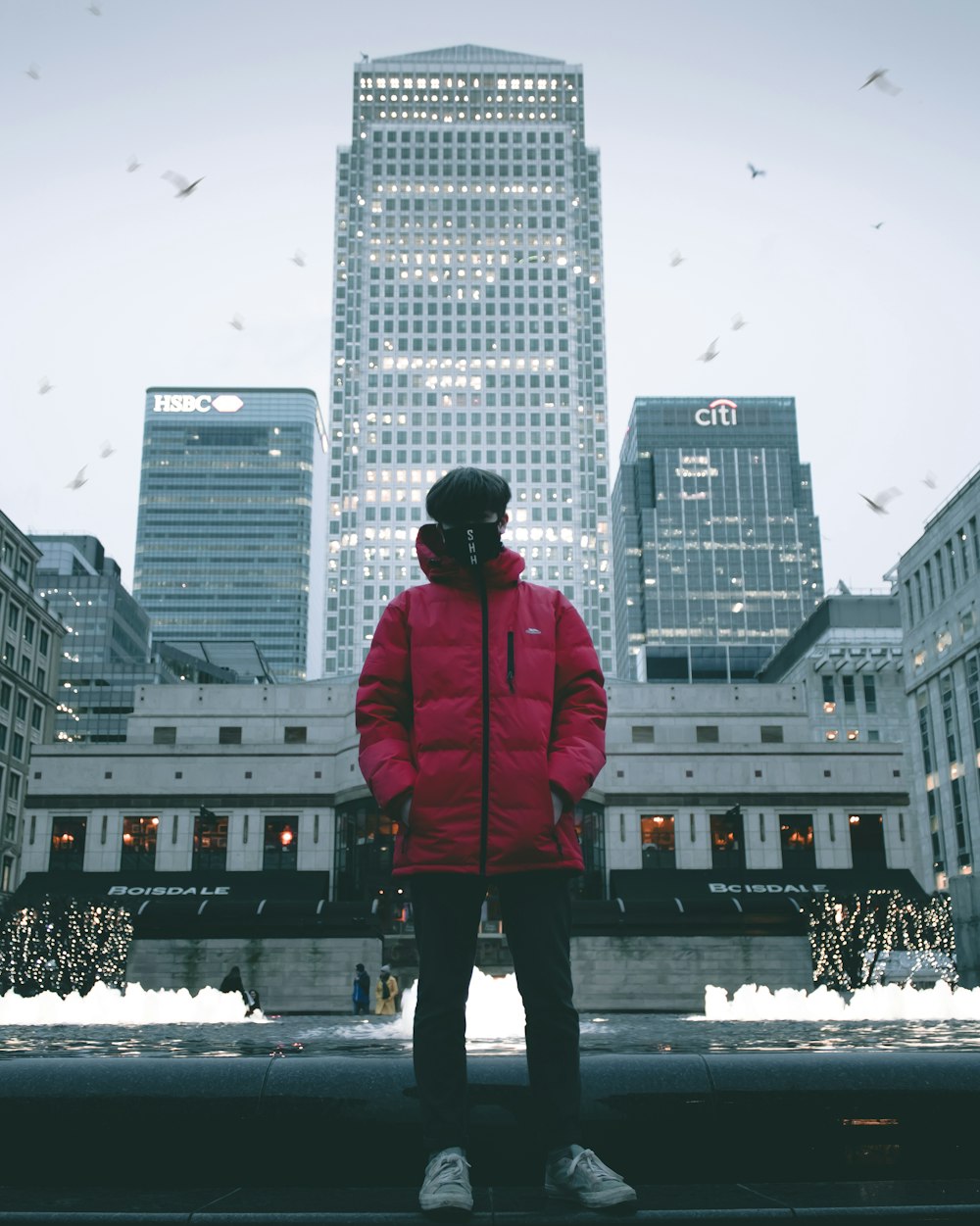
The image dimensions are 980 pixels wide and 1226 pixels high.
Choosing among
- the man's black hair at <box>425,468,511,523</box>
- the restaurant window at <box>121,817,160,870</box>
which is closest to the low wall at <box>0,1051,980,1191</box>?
the man's black hair at <box>425,468,511,523</box>

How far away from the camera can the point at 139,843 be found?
161 ft

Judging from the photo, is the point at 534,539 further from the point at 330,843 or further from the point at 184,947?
the point at 184,947

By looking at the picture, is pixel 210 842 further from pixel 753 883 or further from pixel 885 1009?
pixel 885 1009

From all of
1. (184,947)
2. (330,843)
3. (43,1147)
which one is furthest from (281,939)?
(43,1147)

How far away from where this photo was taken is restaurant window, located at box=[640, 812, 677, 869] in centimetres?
4844

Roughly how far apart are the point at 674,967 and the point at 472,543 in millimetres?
33745

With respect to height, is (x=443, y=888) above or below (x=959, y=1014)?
above

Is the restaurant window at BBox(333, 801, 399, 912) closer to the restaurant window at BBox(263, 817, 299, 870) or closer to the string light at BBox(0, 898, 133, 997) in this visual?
the restaurant window at BBox(263, 817, 299, 870)

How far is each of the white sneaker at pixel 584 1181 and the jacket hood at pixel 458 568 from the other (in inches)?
84.9

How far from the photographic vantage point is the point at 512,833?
13.5 feet

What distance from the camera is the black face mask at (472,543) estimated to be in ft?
14.9

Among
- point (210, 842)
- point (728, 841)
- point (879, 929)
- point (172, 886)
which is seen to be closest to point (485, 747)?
point (172, 886)

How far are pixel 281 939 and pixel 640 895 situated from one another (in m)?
16.5

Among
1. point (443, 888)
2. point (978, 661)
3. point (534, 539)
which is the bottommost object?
point (443, 888)
